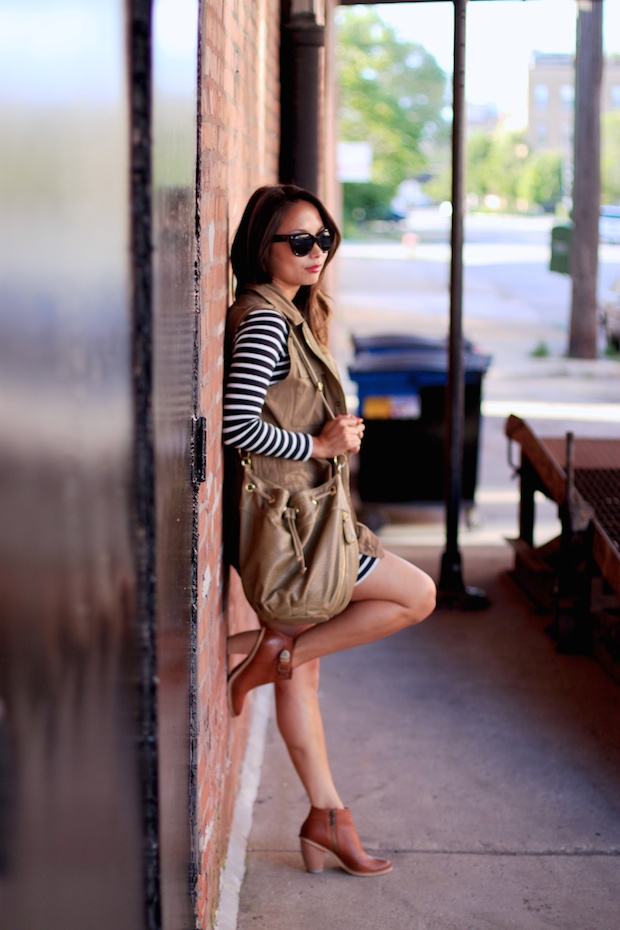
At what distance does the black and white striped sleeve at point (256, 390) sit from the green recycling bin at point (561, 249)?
12.5 m

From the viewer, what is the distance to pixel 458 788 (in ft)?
13.5

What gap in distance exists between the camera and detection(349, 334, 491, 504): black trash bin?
7.85m

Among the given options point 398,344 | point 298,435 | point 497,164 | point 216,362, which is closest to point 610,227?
point 398,344

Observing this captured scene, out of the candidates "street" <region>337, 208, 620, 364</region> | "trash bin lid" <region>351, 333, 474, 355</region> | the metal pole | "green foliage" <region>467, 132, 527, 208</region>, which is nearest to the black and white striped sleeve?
the metal pole

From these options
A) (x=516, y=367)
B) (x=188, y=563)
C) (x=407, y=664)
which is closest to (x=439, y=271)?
(x=516, y=367)

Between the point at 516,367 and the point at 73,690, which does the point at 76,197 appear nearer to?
the point at 73,690

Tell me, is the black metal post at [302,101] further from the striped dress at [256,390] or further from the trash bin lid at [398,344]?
the trash bin lid at [398,344]

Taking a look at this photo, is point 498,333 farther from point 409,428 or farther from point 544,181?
point 544,181

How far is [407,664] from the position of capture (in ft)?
17.7

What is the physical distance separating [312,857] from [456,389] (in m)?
3.15

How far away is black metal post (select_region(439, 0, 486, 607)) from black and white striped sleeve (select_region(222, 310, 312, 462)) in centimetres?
304

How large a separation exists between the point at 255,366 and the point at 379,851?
1.62 metres

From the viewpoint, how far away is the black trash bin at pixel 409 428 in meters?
A: 7.85

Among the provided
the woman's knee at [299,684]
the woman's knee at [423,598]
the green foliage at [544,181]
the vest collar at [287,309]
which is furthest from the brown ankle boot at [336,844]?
the green foliage at [544,181]
